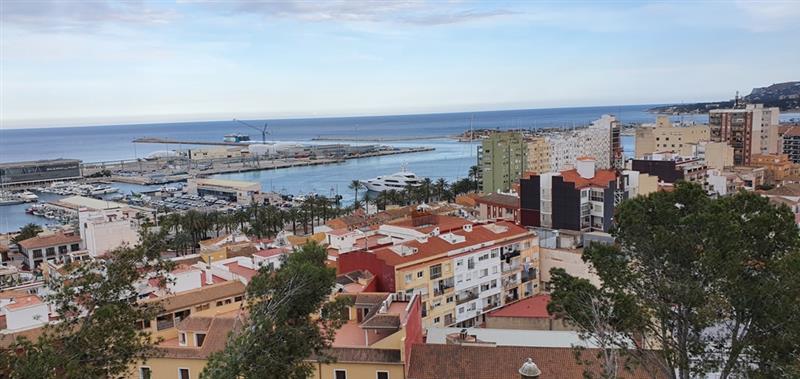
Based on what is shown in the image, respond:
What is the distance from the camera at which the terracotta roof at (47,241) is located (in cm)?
3650

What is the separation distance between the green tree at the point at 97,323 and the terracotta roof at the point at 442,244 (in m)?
12.6

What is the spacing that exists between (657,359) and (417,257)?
1296cm

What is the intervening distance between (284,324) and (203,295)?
9483mm

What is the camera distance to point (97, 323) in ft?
26.5

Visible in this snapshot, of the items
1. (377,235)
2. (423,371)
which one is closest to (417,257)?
(377,235)

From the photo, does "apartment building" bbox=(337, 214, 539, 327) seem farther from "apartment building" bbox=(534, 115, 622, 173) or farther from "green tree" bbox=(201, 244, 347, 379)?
"apartment building" bbox=(534, 115, 622, 173)

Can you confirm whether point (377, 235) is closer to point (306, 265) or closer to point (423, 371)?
point (423, 371)

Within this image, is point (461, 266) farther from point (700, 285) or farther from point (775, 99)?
point (775, 99)

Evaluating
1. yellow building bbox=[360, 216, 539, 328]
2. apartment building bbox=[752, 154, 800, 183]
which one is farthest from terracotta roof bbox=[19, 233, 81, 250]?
apartment building bbox=[752, 154, 800, 183]

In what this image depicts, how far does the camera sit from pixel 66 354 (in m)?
7.83

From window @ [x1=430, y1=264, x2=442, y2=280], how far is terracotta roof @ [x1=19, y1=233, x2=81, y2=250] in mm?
24783

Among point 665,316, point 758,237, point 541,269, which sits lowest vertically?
point 541,269

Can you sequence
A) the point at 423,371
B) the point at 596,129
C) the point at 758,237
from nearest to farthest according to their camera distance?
the point at 758,237 < the point at 423,371 < the point at 596,129

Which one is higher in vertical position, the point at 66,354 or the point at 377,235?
the point at 66,354
